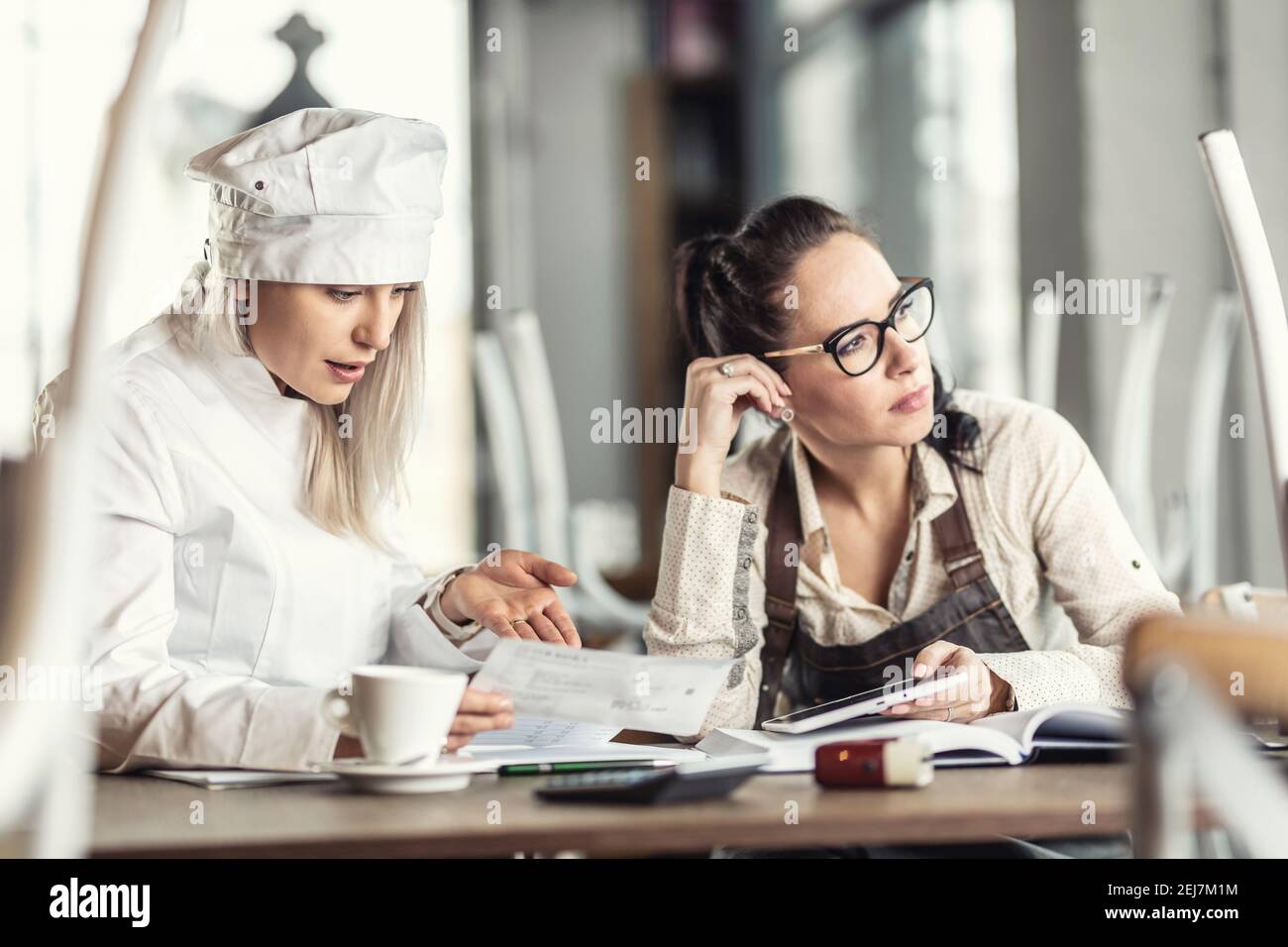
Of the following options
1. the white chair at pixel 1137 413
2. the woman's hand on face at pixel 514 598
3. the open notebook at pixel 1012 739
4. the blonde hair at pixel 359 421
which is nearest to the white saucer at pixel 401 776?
the open notebook at pixel 1012 739

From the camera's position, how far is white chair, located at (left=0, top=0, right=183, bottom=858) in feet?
2.25

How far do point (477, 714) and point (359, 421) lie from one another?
63cm

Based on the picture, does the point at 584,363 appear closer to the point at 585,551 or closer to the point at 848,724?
the point at 585,551

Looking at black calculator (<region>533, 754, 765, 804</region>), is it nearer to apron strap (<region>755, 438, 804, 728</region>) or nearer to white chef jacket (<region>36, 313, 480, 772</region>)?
white chef jacket (<region>36, 313, 480, 772</region>)

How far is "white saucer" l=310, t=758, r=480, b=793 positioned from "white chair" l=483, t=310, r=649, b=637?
1770mm

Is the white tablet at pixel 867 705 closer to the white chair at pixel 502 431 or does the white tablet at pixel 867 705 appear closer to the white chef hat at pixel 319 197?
the white chef hat at pixel 319 197

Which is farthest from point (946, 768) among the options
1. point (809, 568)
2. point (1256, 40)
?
point (1256, 40)

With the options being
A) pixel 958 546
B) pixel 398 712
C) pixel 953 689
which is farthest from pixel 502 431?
pixel 398 712

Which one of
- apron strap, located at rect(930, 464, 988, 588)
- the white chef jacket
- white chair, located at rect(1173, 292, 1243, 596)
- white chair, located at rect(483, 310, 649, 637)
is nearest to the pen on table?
the white chef jacket

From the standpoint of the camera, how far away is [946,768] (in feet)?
3.54

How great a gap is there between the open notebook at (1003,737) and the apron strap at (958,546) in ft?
1.60

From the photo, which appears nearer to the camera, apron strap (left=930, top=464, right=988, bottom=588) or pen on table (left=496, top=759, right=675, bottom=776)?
pen on table (left=496, top=759, right=675, bottom=776)

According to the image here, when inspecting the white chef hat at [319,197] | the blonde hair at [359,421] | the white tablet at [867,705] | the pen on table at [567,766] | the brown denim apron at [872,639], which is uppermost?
the white chef hat at [319,197]

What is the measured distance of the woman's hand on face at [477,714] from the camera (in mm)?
1095
